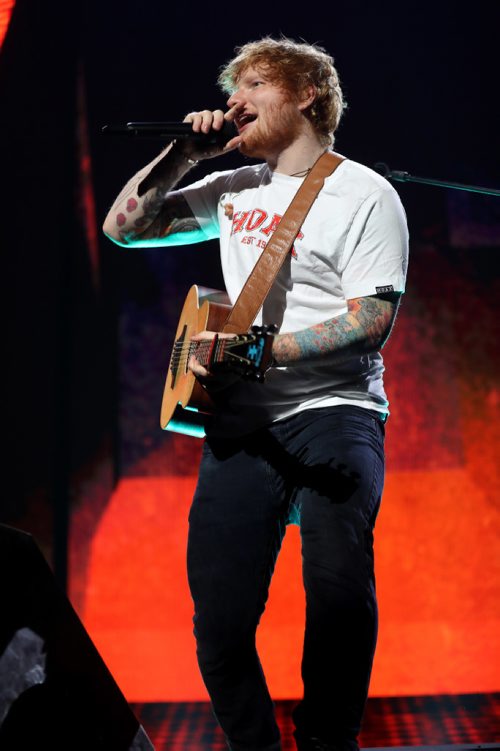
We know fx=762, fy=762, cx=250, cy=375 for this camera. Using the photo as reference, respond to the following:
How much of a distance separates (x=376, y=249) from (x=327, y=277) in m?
0.17

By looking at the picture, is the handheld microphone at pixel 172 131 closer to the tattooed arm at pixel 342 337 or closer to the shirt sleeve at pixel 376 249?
the shirt sleeve at pixel 376 249

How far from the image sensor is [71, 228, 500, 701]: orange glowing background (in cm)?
381

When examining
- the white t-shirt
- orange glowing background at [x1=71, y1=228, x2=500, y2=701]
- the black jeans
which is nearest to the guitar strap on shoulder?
the white t-shirt

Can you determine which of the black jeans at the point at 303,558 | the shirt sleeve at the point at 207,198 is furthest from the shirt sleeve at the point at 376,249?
the shirt sleeve at the point at 207,198

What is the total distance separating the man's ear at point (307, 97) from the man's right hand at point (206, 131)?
194mm

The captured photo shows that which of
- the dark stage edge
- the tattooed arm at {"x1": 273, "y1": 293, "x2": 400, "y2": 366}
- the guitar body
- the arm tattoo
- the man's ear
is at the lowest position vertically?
the dark stage edge

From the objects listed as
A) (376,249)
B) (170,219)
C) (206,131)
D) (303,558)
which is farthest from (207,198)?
(303,558)

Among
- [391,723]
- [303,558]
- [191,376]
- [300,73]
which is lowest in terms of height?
[391,723]

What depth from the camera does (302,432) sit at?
6.51 feet

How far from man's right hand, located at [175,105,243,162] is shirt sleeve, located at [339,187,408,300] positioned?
0.46 m

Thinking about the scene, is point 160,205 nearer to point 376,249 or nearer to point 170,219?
point 170,219

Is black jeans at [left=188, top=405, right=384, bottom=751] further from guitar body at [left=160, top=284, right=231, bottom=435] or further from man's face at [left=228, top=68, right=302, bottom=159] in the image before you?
man's face at [left=228, top=68, right=302, bottom=159]

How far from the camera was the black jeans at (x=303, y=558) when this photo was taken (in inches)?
69.0

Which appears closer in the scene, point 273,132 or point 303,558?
point 303,558
